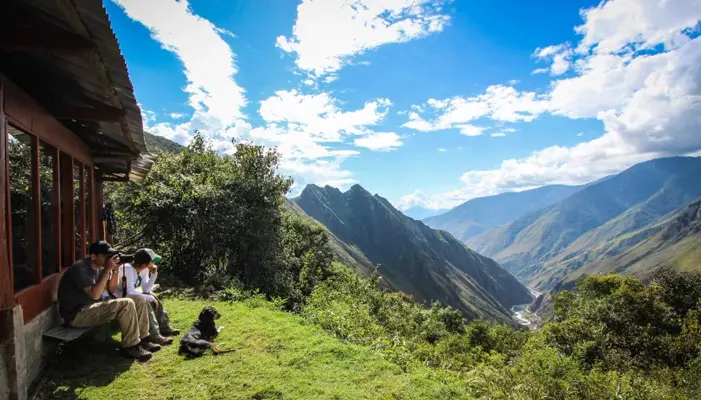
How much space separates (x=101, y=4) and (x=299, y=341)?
294 inches

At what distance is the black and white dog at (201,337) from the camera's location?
781 cm

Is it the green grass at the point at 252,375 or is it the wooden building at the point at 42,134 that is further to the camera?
the green grass at the point at 252,375

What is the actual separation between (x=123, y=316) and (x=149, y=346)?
1.03m

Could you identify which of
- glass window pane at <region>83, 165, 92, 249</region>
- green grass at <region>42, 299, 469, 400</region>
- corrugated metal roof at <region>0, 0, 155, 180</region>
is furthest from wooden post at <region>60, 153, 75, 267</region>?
green grass at <region>42, 299, 469, 400</region>

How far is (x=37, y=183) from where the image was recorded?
264 inches

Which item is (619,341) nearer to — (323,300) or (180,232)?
(323,300)

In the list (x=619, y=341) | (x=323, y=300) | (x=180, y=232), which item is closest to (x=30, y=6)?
(x=323, y=300)

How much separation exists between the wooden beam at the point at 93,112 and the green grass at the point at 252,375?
421 cm

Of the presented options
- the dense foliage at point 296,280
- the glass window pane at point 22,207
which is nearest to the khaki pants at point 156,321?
the glass window pane at point 22,207

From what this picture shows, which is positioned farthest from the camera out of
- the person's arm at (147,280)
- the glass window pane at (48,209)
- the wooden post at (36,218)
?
the person's arm at (147,280)

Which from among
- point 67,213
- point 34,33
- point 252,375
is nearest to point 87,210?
point 67,213

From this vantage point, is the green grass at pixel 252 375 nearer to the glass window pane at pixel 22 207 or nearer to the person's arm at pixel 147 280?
the person's arm at pixel 147 280

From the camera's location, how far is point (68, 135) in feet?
27.7

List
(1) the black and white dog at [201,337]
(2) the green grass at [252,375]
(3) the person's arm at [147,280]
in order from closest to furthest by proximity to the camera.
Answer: (2) the green grass at [252,375], (1) the black and white dog at [201,337], (3) the person's arm at [147,280]
